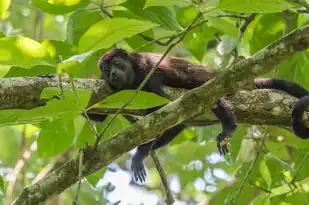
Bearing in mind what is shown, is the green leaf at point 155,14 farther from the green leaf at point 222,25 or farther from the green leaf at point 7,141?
the green leaf at point 7,141

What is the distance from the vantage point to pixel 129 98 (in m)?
2.35

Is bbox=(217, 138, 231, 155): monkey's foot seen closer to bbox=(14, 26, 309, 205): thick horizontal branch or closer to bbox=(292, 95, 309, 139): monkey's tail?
bbox=(292, 95, 309, 139): monkey's tail

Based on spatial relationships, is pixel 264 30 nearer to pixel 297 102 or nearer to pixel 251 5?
pixel 297 102

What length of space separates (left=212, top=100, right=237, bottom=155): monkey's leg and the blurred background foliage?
0.28 metres

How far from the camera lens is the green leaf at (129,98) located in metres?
2.32

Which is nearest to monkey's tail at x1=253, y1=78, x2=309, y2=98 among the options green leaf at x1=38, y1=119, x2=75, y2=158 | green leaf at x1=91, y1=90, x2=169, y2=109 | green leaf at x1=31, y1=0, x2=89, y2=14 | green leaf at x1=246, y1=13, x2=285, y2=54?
green leaf at x1=246, y1=13, x2=285, y2=54

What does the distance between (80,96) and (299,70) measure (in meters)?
2.34

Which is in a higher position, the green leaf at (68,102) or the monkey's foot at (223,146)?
the green leaf at (68,102)

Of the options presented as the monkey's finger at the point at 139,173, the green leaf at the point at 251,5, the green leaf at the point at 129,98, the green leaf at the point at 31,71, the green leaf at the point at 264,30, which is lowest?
the monkey's finger at the point at 139,173

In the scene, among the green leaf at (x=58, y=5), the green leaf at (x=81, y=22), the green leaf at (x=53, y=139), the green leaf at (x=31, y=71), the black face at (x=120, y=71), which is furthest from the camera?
the black face at (x=120, y=71)

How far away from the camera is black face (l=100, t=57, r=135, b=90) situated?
4.24 meters

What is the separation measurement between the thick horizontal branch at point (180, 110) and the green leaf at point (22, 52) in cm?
63

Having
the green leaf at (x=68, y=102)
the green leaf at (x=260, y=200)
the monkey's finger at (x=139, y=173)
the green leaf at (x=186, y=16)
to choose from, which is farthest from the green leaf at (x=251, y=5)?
the monkey's finger at (x=139, y=173)

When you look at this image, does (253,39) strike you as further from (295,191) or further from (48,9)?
(48,9)
